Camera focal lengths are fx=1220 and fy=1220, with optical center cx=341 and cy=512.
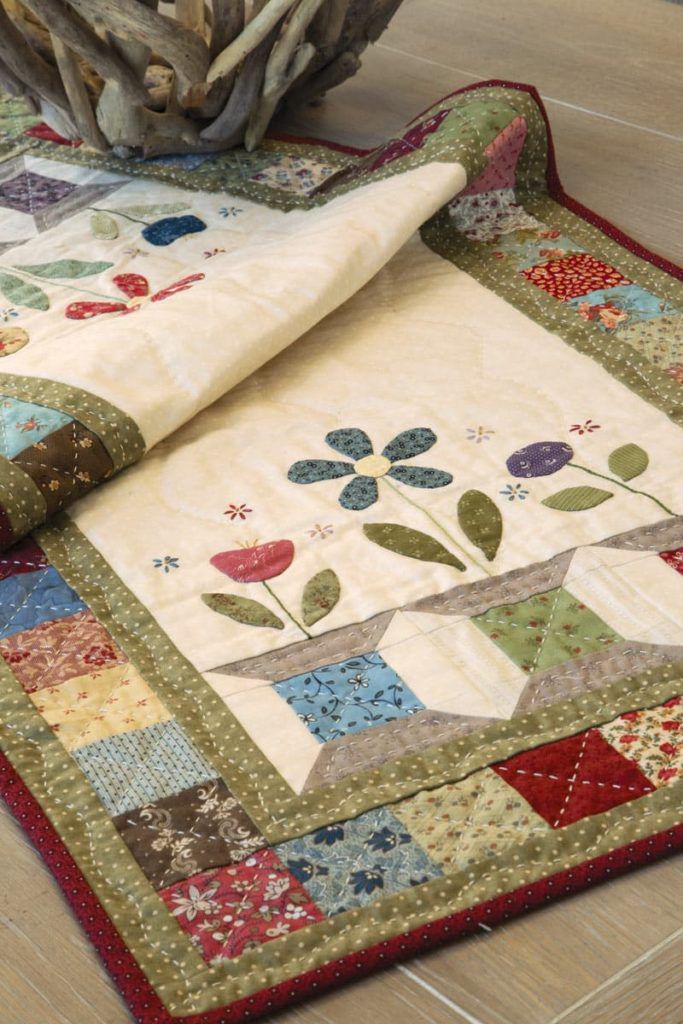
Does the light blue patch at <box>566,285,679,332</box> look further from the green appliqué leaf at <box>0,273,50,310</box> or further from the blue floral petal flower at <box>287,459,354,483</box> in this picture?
the green appliqué leaf at <box>0,273,50,310</box>

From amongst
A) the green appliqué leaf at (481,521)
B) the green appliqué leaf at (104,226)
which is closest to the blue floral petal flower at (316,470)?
the green appliqué leaf at (481,521)

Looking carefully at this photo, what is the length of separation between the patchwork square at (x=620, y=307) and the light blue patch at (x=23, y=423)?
1.74 feet

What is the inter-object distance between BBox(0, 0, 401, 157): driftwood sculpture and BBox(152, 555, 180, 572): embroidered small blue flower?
0.58 meters

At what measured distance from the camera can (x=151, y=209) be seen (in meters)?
1.38

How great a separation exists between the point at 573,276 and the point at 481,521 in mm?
421

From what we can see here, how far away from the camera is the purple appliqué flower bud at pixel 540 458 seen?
101 centimetres

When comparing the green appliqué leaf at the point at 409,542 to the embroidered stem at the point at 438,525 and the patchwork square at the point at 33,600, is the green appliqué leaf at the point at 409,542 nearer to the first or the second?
the embroidered stem at the point at 438,525

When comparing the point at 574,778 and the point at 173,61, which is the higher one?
the point at 173,61

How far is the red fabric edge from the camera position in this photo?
2.12ft

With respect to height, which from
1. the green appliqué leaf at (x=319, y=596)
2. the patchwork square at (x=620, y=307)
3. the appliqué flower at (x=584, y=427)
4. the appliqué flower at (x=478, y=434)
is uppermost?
the patchwork square at (x=620, y=307)

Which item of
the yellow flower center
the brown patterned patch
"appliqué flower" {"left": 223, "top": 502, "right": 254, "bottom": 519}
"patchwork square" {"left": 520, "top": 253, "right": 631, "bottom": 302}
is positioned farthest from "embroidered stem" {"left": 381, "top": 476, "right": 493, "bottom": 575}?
"patchwork square" {"left": 520, "top": 253, "right": 631, "bottom": 302}

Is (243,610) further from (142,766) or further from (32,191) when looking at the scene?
(32,191)

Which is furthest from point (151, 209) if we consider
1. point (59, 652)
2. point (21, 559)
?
point (59, 652)

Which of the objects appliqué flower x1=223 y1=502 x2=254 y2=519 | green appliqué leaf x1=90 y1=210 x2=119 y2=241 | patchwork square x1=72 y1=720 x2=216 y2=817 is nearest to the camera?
patchwork square x1=72 y1=720 x2=216 y2=817
